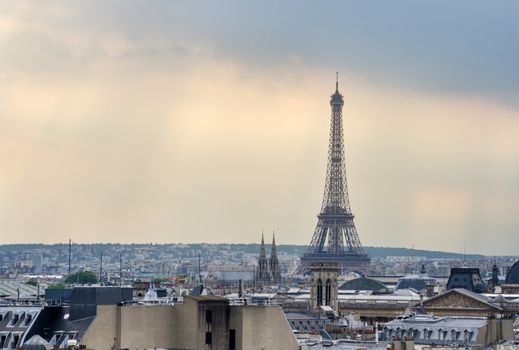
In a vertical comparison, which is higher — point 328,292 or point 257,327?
point 328,292

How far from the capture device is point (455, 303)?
144 m

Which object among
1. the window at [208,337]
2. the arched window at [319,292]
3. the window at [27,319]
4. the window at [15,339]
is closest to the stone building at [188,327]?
the window at [208,337]

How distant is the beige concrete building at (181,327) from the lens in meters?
57.0

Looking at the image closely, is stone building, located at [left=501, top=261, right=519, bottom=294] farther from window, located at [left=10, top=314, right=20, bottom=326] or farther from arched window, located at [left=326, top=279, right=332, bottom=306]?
window, located at [left=10, top=314, right=20, bottom=326]

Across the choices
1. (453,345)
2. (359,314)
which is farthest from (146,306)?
(359,314)

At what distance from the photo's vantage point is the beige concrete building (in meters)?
57.0

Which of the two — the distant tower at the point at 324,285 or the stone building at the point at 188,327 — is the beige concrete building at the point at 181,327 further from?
the distant tower at the point at 324,285

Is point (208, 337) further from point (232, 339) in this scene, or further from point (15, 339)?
point (15, 339)

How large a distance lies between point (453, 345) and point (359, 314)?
78.4m

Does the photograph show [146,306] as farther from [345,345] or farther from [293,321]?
[293,321]

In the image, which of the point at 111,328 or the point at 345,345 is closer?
the point at 111,328

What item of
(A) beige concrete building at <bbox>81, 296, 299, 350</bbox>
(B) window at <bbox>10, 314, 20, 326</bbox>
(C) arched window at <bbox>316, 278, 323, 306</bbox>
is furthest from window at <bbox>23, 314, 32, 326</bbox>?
(C) arched window at <bbox>316, 278, 323, 306</bbox>

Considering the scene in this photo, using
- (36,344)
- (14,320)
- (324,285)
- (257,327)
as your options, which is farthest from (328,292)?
(257,327)

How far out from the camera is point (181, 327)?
57.5 meters
